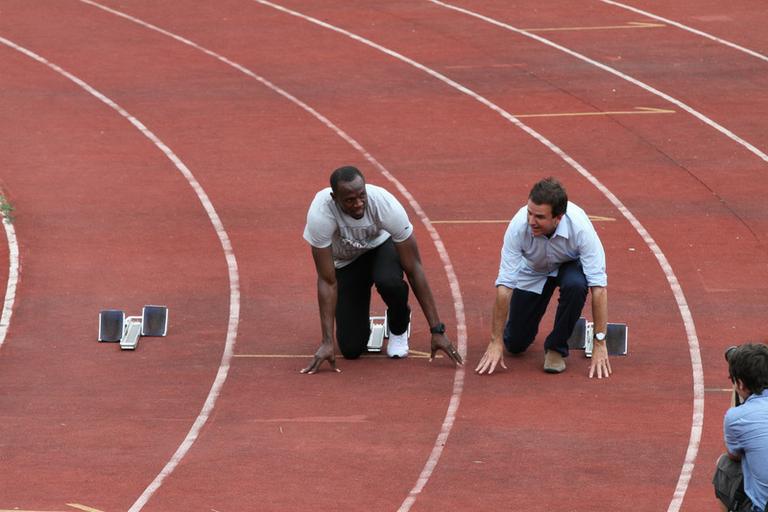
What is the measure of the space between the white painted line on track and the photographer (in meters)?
8.58

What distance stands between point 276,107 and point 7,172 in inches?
125

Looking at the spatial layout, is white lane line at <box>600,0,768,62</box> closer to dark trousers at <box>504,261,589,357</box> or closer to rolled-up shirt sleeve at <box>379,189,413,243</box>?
dark trousers at <box>504,261,589,357</box>

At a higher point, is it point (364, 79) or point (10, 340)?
point (364, 79)

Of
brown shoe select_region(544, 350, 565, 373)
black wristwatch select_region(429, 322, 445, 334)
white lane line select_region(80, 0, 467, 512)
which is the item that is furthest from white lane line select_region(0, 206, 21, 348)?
brown shoe select_region(544, 350, 565, 373)

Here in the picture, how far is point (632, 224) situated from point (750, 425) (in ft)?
21.8

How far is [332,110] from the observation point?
55.2ft

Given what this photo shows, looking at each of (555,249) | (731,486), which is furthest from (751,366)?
(555,249)

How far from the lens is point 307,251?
12891 mm

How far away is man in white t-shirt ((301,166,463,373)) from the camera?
1023cm

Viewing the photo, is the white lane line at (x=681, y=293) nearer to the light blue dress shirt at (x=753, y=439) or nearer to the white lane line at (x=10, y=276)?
the light blue dress shirt at (x=753, y=439)

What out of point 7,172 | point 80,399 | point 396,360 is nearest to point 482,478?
point 396,360

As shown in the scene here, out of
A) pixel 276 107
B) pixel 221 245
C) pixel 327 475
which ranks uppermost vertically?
pixel 276 107

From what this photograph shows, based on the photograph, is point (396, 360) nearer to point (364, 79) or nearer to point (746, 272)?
point (746, 272)

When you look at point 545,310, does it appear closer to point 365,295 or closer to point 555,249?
point 555,249
